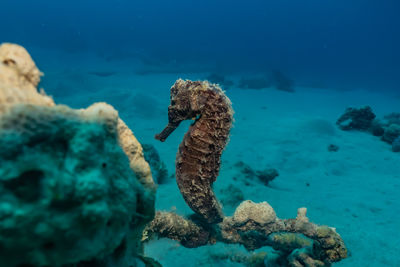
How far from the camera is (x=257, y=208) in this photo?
382cm

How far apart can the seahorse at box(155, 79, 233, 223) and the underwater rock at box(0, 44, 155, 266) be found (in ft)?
6.31

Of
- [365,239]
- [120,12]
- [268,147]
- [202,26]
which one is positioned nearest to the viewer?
[365,239]

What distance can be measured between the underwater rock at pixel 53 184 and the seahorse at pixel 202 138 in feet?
6.31

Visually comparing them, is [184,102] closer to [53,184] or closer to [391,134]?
[53,184]

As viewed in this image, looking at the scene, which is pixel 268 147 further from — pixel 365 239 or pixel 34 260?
pixel 34 260

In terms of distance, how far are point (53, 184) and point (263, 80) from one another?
88.4 feet

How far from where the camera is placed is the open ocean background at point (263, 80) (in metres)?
5.49

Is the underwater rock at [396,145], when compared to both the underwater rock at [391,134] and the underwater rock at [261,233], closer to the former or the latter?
the underwater rock at [391,134]

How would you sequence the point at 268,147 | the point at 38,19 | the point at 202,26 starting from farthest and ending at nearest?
the point at 202,26
the point at 38,19
the point at 268,147

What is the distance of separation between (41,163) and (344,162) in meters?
9.33

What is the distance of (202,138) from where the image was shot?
10.6 feet

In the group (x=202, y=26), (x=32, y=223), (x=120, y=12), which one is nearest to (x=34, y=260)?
(x=32, y=223)

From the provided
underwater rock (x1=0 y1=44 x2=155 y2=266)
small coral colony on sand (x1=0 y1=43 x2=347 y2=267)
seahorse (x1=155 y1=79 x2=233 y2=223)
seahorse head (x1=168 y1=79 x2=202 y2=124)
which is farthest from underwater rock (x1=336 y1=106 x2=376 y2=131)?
underwater rock (x1=0 y1=44 x2=155 y2=266)

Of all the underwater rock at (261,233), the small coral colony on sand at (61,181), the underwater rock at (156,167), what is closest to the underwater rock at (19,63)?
the small coral colony on sand at (61,181)
